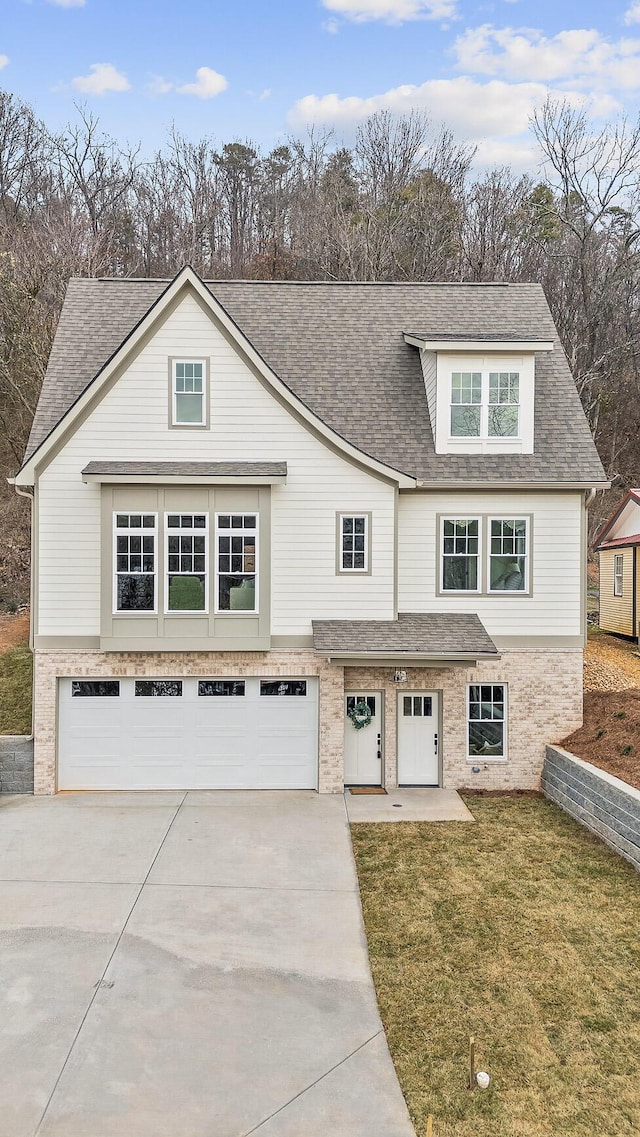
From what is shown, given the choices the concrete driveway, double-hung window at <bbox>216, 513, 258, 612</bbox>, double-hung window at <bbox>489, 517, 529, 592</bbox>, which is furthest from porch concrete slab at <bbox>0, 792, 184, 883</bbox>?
double-hung window at <bbox>489, 517, 529, 592</bbox>

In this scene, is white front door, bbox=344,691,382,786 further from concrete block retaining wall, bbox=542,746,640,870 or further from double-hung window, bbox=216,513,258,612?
concrete block retaining wall, bbox=542,746,640,870

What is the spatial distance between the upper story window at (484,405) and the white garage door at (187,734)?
6275mm

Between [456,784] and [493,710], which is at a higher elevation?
[493,710]

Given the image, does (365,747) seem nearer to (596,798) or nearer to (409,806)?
(409,806)

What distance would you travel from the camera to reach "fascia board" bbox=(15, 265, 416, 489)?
45.8 ft

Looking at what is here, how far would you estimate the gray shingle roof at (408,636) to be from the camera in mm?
13719

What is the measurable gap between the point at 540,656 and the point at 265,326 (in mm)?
9798

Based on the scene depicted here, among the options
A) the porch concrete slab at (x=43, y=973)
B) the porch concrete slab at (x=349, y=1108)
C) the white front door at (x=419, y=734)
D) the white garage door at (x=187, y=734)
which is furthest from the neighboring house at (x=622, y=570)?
the porch concrete slab at (x=349, y=1108)

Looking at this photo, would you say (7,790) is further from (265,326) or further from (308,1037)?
(265,326)

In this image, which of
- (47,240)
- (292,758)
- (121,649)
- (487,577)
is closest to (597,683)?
(487,577)

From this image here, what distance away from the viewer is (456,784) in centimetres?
1498

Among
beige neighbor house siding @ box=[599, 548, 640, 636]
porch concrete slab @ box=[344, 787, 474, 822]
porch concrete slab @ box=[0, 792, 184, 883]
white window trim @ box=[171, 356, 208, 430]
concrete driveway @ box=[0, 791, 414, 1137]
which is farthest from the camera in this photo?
beige neighbor house siding @ box=[599, 548, 640, 636]

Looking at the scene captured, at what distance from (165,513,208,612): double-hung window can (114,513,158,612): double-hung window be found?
31 centimetres

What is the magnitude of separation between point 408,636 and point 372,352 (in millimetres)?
6942
